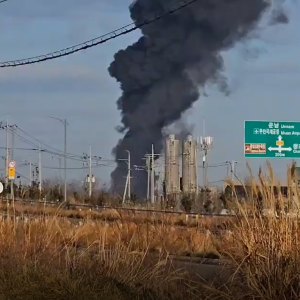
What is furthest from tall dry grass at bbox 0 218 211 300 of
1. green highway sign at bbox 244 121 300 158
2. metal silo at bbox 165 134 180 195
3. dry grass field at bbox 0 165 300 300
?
metal silo at bbox 165 134 180 195

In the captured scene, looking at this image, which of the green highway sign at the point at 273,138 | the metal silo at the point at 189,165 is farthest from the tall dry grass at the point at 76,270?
the metal silo at the point at 189,165

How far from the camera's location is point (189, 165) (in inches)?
2901

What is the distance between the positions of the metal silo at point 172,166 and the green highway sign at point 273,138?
36759 mm

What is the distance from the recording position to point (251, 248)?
23.6 feet

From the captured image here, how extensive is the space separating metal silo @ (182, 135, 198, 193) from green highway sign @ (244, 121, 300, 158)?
3984 cm

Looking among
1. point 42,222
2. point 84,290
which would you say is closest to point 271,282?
point 84,290

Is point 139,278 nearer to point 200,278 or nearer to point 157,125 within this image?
point 200,278

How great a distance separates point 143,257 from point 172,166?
63.1 metres

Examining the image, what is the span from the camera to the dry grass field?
712 centimetres

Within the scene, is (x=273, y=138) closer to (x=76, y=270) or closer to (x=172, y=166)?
(x=76, y=270)

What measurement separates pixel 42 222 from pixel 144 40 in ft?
145

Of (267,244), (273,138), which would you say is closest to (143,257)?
(267,244)

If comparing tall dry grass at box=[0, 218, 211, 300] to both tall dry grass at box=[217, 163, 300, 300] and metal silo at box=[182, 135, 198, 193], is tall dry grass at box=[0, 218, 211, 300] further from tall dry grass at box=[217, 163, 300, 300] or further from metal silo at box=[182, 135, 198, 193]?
metal silo at box=[182, 135, 198, 193]

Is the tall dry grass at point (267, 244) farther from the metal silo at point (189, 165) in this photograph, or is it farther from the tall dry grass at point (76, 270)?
the metal silo at point (189, 165)
